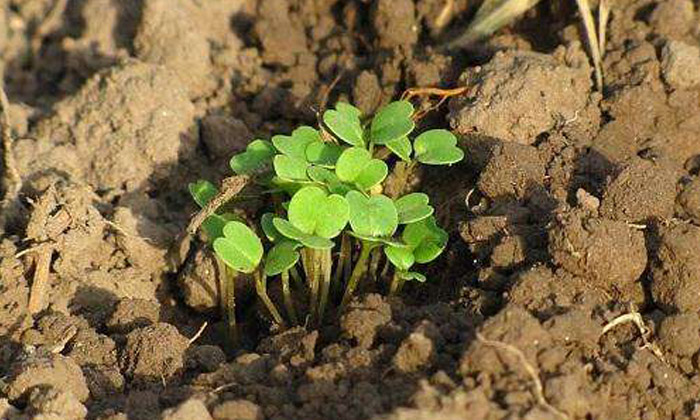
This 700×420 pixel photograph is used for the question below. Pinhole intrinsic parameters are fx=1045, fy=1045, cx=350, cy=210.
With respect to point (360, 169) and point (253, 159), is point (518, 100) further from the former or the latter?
point (253, 159)

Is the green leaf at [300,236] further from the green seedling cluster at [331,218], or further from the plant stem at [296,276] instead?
the plant stem at [296,276]

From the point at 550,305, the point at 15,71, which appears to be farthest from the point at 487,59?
the point at 15,71

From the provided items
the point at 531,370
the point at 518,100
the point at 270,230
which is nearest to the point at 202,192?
the point at 270,230

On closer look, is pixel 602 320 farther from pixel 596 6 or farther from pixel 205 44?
pixel 205 44

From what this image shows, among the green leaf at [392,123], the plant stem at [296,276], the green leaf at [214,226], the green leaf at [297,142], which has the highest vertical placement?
the green leaf at [392,123]

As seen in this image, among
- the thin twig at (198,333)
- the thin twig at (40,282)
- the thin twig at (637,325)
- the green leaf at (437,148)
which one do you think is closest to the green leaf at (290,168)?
the green leaf at (437,148)

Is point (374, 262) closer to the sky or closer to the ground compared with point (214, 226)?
closer to the ground
